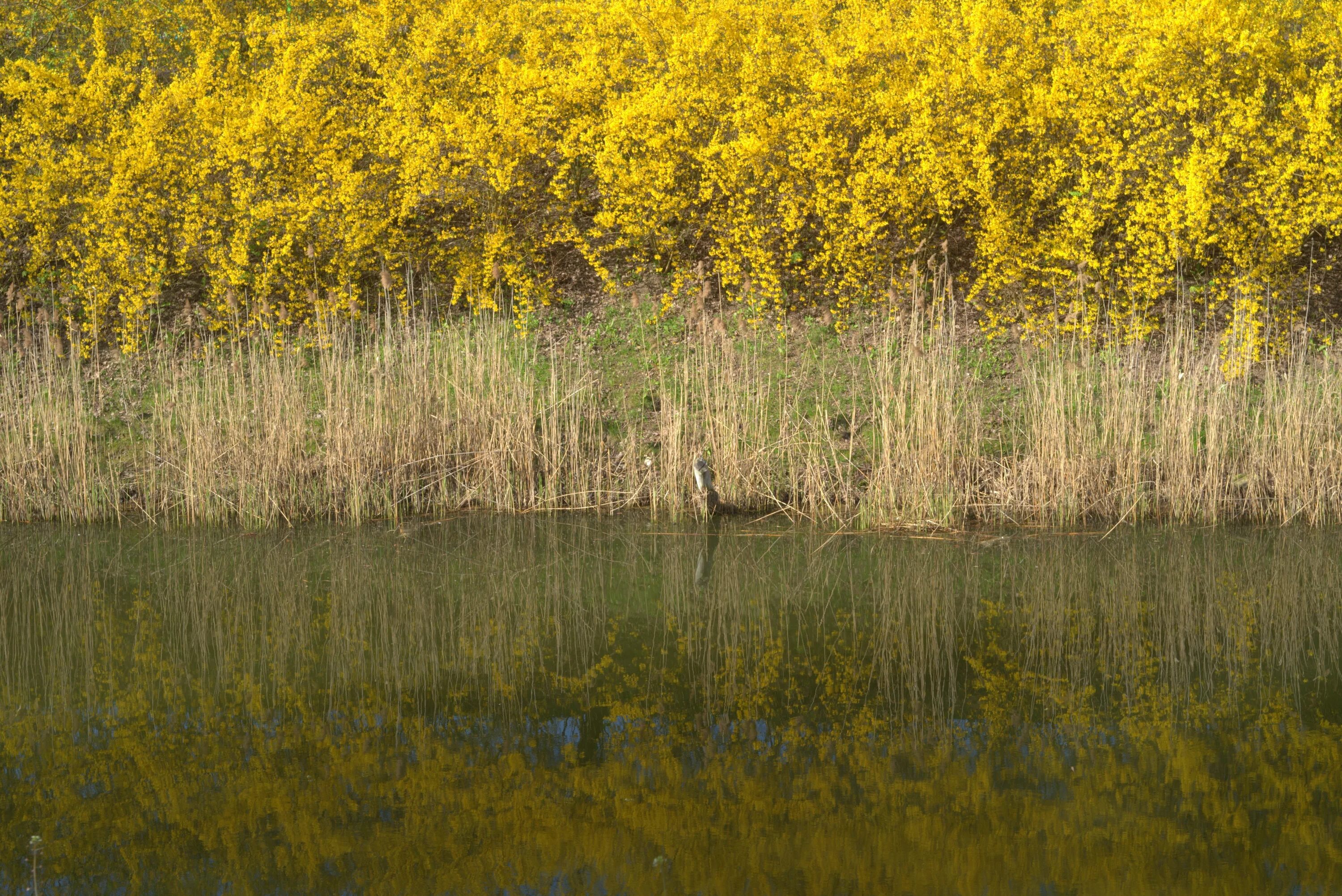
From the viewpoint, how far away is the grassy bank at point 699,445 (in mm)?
7098

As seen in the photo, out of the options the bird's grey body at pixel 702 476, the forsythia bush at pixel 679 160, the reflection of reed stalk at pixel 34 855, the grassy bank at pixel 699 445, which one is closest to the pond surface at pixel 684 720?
the reflection of reed stalk at pixel 34 855

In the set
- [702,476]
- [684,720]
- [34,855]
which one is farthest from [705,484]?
[34,855]

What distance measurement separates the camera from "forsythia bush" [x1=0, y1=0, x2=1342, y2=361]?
9.31 m

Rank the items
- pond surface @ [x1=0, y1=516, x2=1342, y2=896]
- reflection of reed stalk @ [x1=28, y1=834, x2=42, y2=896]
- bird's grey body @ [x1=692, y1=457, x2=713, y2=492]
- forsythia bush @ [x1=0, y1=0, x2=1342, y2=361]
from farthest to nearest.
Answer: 1. forsythia bush @ [x1=0, y1=0, x2=1342, y2=361]
2. bird's grey body @ [x1=692, y1=457, x2=713, y2=492]
3. pond surface @ [x1=0, y1=516, x2=1342, y2=896]
4. reflection of reed stalk @ [x1=28, y1=834, x2=42, y2=896]

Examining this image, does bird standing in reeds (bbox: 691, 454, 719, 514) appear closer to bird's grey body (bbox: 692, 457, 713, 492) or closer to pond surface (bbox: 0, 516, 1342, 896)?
bird's grey body (bbox: 692, 457, 713, 492)

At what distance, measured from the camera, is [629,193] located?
34.2 feet

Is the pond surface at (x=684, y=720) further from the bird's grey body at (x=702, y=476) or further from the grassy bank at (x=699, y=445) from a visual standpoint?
the bird's grey body at (x=702, y=476)

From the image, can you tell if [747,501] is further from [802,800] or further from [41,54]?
[41,54]

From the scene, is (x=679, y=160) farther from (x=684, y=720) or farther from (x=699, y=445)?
(x=684, y=720)

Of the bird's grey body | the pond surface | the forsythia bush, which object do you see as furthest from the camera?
the forsythia bush

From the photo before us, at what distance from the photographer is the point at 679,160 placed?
1034cm

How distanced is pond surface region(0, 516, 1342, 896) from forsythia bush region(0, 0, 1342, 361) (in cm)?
382

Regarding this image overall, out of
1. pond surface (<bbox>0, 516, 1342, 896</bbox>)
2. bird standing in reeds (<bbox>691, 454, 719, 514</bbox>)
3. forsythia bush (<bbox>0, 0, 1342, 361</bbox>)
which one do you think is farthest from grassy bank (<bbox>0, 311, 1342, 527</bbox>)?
forsythia bush (<bbox>0, 0, 1342, 361</bbox>)

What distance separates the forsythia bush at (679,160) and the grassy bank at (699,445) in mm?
1402
